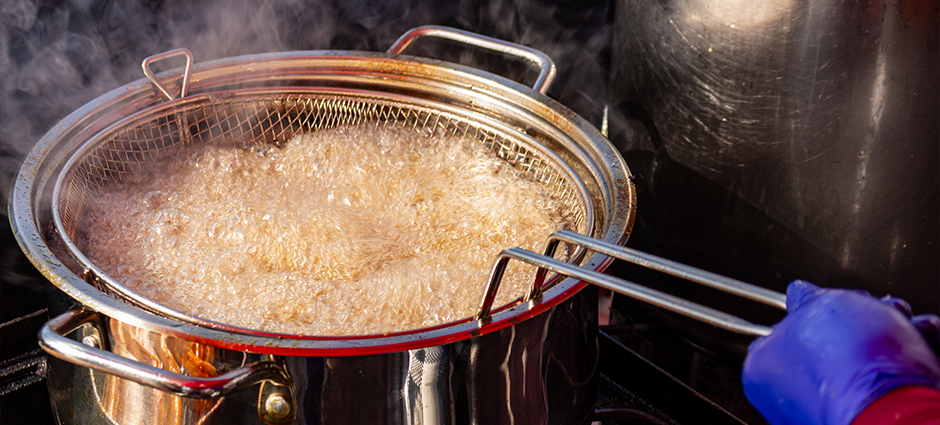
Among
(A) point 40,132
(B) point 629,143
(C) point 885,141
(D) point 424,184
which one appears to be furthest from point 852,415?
→ (A) point 40,132

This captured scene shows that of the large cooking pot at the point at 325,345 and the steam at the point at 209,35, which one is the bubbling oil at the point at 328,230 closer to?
the large cooking pot at the point at 325,345

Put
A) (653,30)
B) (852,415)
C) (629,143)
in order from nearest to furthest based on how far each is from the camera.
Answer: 1. (852,415)
2. (653,30)
3. (629,143)

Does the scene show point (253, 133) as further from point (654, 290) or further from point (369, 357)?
point (654, 290)

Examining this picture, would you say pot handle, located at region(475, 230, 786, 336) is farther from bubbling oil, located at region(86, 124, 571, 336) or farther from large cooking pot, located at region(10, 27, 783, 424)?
bubbling oil, located at region(86, 124, 571, 336)

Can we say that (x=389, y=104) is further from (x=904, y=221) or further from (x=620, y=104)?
(x=904, y=221)

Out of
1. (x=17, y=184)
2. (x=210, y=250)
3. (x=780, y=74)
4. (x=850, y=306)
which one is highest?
(x=780, y=74)

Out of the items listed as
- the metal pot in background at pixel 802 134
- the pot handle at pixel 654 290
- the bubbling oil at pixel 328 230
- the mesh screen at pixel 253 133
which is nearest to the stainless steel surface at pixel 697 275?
the pot handle at pixel 654 290
